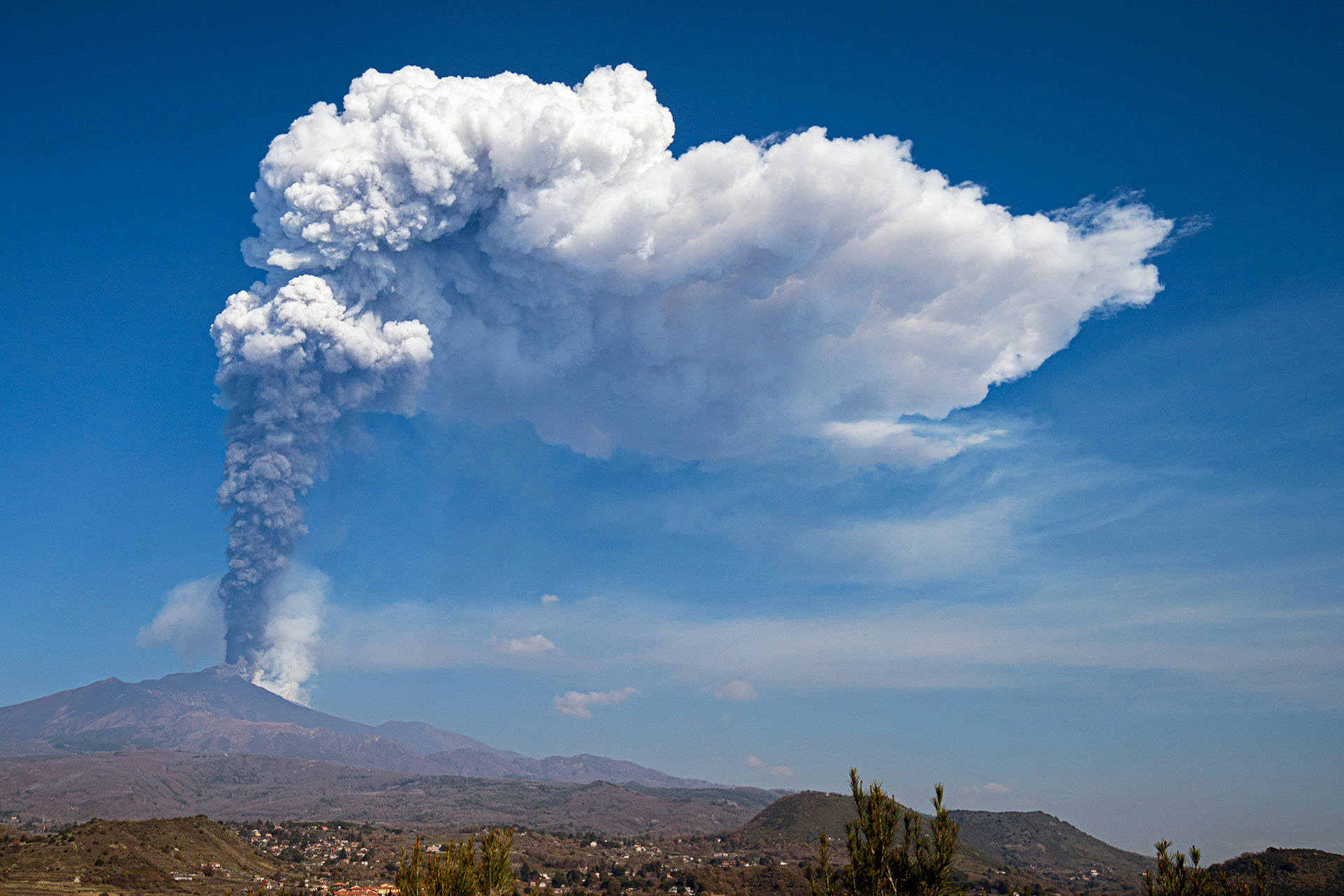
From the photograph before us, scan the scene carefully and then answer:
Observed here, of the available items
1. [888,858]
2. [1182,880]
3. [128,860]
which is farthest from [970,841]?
[888,858]

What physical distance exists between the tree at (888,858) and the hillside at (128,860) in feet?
230

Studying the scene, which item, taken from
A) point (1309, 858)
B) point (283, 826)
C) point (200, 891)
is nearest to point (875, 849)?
point (200, 891)

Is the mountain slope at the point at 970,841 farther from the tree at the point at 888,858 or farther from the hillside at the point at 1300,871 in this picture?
the tree at the point at 888,858

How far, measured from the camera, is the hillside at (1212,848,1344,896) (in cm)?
8831

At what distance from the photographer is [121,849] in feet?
257

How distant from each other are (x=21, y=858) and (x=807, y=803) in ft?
483

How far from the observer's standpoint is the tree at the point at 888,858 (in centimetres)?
1573

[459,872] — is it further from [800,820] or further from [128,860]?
[800,820]

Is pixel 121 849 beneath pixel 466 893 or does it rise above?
beneath

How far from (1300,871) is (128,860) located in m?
127

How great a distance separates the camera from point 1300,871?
3684 inches

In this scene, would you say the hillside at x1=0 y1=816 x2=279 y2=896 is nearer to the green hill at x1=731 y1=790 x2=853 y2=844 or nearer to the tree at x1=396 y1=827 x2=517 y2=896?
the tree at x1=396 y1=827 x2=517 y2=896

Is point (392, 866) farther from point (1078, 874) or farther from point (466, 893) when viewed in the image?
point (1078, 874)

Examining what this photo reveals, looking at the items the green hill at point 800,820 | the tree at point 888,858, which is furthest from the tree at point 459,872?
the green hill at point 800,820
